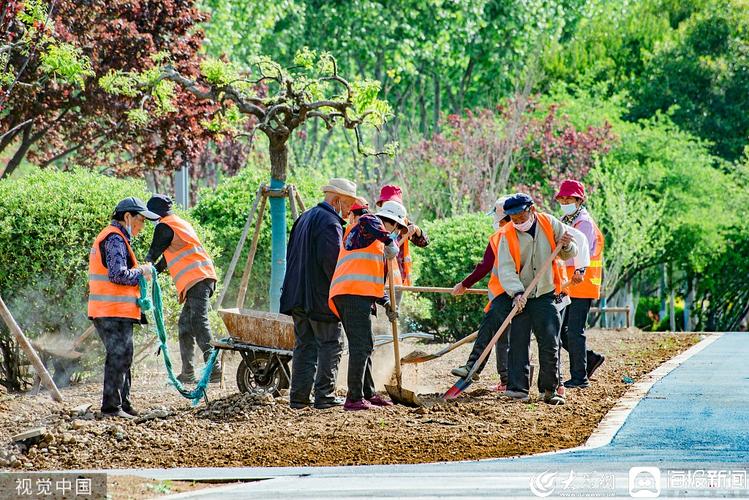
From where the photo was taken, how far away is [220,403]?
1188 cm

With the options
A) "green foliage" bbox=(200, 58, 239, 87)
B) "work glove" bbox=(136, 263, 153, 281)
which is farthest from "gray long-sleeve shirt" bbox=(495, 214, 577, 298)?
"green foliage" bbox=(200, 58, 239, 87)

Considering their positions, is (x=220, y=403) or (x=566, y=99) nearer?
(x=220, y=403)

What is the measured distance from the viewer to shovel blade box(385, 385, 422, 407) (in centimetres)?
1168

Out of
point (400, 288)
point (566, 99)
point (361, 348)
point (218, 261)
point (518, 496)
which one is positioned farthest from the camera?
point (566, 99)

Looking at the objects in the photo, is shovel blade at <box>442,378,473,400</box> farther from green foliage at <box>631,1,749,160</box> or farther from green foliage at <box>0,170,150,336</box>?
green foliage at <box>631,1,749,160</box>

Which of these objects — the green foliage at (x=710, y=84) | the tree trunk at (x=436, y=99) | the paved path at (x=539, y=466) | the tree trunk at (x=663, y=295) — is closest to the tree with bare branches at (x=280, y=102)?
the paved path at (x=539, y=466)

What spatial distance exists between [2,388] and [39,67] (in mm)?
3829

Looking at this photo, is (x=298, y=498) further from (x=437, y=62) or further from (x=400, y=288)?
(x=437, y=62)

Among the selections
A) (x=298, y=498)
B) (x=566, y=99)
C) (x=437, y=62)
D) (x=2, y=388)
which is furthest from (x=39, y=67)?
(x=437, y=62)

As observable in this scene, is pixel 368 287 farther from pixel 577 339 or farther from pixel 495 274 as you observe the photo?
pixel 577 339

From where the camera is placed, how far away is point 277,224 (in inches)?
591

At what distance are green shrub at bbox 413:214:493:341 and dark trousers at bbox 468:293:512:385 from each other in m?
6.49

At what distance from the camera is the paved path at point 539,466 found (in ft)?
25.3

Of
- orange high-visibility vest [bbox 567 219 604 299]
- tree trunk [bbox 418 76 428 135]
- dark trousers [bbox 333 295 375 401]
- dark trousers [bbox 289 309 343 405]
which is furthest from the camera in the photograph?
tree trunk [bbox 418 76 428 135]
